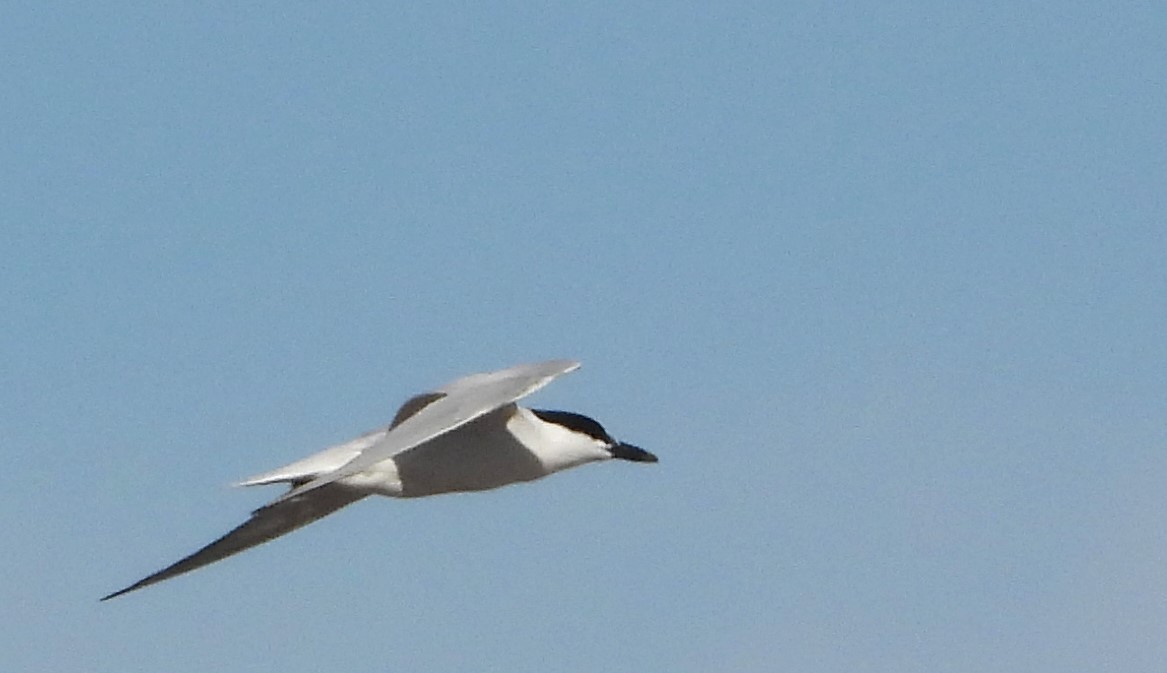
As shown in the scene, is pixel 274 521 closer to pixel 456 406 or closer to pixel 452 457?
pixel 452 457

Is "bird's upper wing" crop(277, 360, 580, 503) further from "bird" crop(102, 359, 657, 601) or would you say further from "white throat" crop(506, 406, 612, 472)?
"white throat" crop(506, 406, 612, 472)

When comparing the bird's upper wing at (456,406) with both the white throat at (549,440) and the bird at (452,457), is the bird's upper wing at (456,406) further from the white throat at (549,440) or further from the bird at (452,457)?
the white throat at (549,440)

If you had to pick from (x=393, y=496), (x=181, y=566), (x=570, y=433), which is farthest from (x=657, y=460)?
(x=181, y=566)

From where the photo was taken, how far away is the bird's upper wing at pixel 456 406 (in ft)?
45.1

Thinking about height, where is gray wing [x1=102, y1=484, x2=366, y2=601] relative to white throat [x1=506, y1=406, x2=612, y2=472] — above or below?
below

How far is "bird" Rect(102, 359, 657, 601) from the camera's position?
49.7 ft

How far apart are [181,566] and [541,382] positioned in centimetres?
308

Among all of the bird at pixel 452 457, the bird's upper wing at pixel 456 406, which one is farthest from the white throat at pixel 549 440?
the bird's upper wing at pixel 456 406

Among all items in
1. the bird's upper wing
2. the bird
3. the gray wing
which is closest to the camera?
the bird's upper wing

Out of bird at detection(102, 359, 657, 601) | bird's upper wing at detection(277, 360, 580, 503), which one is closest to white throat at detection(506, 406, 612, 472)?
bird at detection(102, 359, 657, 601)

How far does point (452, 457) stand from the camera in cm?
1625

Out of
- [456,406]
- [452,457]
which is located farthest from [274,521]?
[456,406]

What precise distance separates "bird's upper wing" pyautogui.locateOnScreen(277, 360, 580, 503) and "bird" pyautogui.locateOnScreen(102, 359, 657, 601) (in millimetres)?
17

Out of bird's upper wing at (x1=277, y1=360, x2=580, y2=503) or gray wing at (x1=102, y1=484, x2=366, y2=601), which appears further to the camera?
gray wing at (x1=102, y1=484, x2=366, y2=601)
